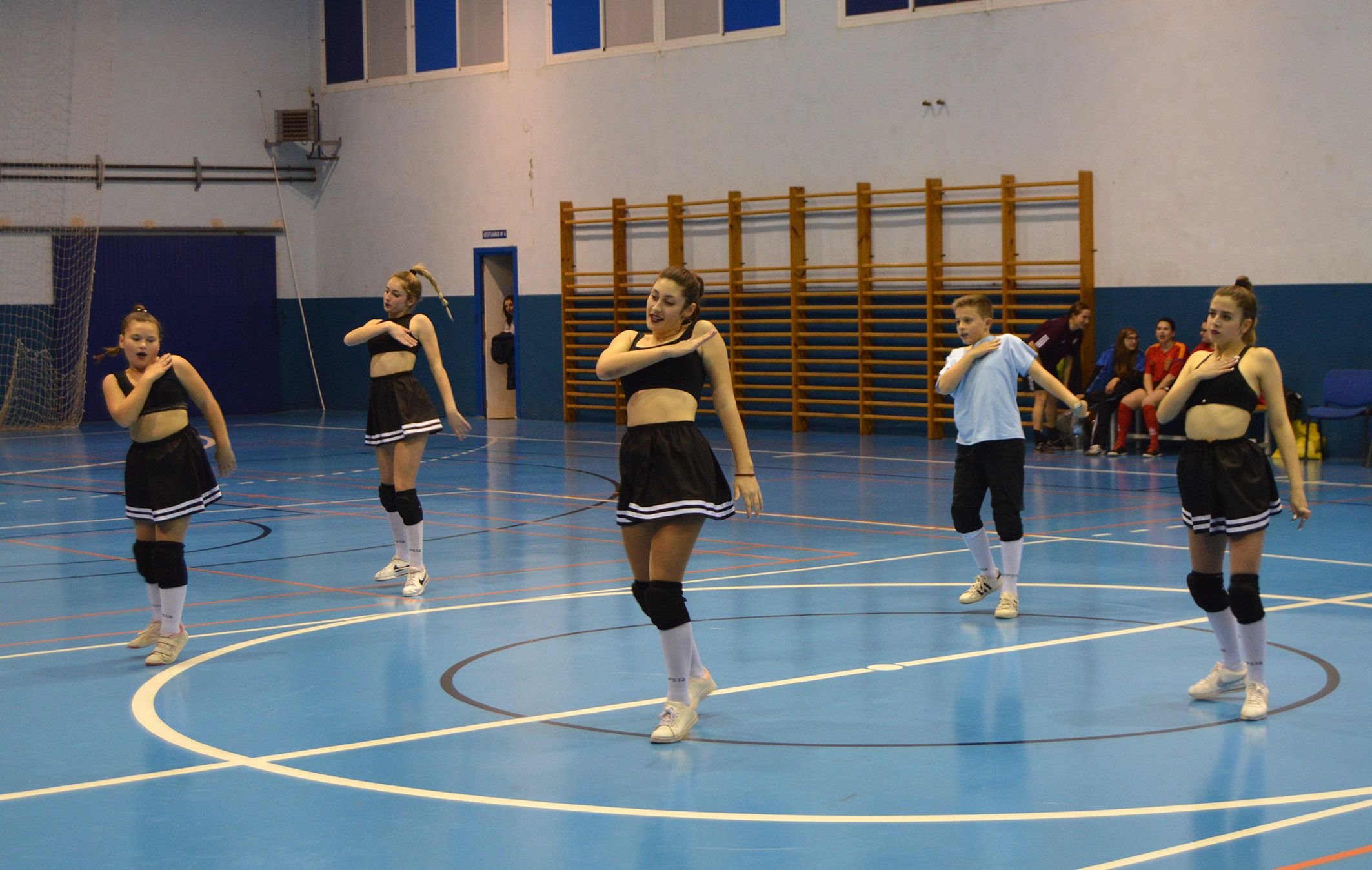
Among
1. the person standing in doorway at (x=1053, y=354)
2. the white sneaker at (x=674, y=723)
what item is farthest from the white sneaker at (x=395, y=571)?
the person standing in doorway at (x=1053, y=354)

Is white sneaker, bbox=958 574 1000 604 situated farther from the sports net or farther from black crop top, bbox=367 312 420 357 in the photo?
the sports net

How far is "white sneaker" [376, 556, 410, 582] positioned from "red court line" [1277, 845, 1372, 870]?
21.1ft

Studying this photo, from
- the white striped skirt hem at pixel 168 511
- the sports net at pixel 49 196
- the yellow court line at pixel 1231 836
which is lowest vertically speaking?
the yellow court line at pixel 1231 836

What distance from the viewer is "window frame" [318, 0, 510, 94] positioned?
25078 millimetres

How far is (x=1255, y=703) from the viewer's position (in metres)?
6.15

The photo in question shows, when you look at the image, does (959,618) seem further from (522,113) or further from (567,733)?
(522,113)

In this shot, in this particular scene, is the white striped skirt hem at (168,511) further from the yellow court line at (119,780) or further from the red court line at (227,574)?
the yellow court line at (119,780)

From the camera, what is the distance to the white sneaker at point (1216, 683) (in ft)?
21.3

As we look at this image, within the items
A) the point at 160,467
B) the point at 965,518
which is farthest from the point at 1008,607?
the point at 160,467

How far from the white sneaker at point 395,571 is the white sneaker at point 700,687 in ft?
12.4

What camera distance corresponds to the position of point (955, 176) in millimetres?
19875

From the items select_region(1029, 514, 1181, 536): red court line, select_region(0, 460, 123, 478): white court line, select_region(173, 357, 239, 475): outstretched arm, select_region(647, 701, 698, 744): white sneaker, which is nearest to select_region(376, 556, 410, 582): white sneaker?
select_region(173, 357, 239, 475): outstretched arm

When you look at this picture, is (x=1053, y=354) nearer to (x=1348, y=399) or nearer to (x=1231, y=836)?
(x=1348, y=399)

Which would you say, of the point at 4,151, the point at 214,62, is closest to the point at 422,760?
the point at 4,151
